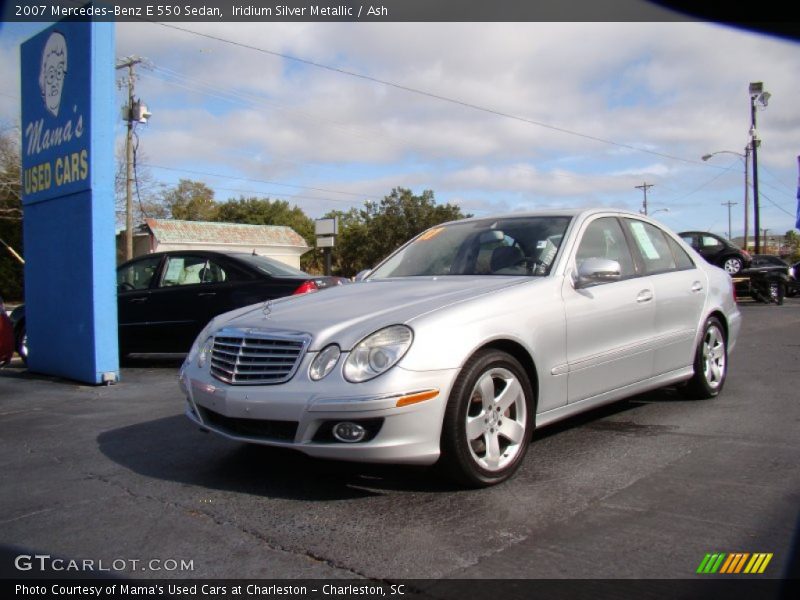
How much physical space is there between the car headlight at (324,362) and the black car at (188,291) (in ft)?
16.2

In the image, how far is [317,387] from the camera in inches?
135

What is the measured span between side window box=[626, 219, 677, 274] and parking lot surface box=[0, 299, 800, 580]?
44.1 inches

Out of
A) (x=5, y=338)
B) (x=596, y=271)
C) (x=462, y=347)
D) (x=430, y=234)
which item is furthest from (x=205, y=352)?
(x=5, y=338)

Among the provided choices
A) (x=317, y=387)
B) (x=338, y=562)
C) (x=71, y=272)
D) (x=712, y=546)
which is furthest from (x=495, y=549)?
(x=71, y=272)

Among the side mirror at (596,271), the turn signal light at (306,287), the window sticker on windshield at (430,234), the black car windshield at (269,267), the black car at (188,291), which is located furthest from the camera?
the black car windshield at (269,267)

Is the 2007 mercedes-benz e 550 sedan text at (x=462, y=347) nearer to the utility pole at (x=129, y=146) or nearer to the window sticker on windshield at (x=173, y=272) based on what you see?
the window sticker on windshield at (x=173, y=272)

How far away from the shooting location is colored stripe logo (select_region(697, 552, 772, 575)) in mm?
2680

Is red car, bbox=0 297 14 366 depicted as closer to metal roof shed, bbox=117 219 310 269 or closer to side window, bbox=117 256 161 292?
side window, bbox=117 256 161 292

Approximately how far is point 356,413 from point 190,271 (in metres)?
6.32

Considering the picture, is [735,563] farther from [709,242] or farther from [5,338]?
[709,242]

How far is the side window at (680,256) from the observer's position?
18.5 feet

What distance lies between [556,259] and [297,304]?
165 cm

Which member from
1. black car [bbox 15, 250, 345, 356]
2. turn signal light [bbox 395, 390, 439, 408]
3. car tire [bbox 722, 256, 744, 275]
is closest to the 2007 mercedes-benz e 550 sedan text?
turn signal light [bbox 395, 390, 439, 408]

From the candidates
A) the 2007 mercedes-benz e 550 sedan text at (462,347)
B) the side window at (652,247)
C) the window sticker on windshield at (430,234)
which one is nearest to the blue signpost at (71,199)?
the 2007 mercedes-benz e 550 sedan text at (462,347)
